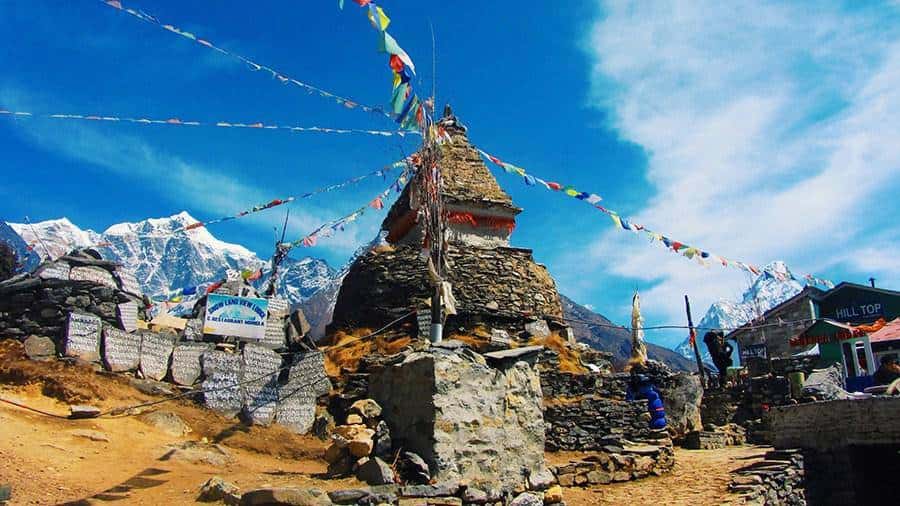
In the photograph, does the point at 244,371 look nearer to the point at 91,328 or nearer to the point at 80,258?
the point at 91,328

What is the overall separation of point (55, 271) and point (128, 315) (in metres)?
1.51

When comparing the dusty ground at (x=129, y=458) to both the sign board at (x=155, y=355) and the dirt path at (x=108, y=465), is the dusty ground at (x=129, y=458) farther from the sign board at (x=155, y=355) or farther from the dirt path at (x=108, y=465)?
the sign board at (x=155, y=355)

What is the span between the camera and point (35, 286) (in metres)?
11.3

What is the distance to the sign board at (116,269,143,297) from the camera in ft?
42.1

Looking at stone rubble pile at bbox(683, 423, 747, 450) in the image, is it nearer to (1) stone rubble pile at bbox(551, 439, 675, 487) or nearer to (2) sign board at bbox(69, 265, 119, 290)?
(1) stone rubble pile at bbox(551, 439, 675, 487)

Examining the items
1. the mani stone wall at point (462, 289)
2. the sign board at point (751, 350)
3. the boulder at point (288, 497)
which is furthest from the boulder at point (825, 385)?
the sign board at point (751, 350)

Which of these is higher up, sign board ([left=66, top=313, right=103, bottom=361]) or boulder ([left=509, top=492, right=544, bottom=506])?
sign board ([left=66, top=313, right=103, bottom=361])

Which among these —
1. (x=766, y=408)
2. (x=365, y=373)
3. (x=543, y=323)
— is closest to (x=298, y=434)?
(x=365, y=373)

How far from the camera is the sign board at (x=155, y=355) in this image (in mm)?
11438

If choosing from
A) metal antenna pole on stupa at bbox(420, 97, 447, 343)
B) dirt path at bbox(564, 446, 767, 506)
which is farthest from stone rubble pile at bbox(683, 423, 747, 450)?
metal antenna pole on stupa at bbox(420, 97, 447, 343)

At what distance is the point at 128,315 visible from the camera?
11.8 metres

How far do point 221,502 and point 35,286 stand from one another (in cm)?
710

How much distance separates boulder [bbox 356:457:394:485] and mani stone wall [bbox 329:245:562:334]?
10.4 meters

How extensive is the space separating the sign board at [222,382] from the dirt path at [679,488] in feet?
18.9
